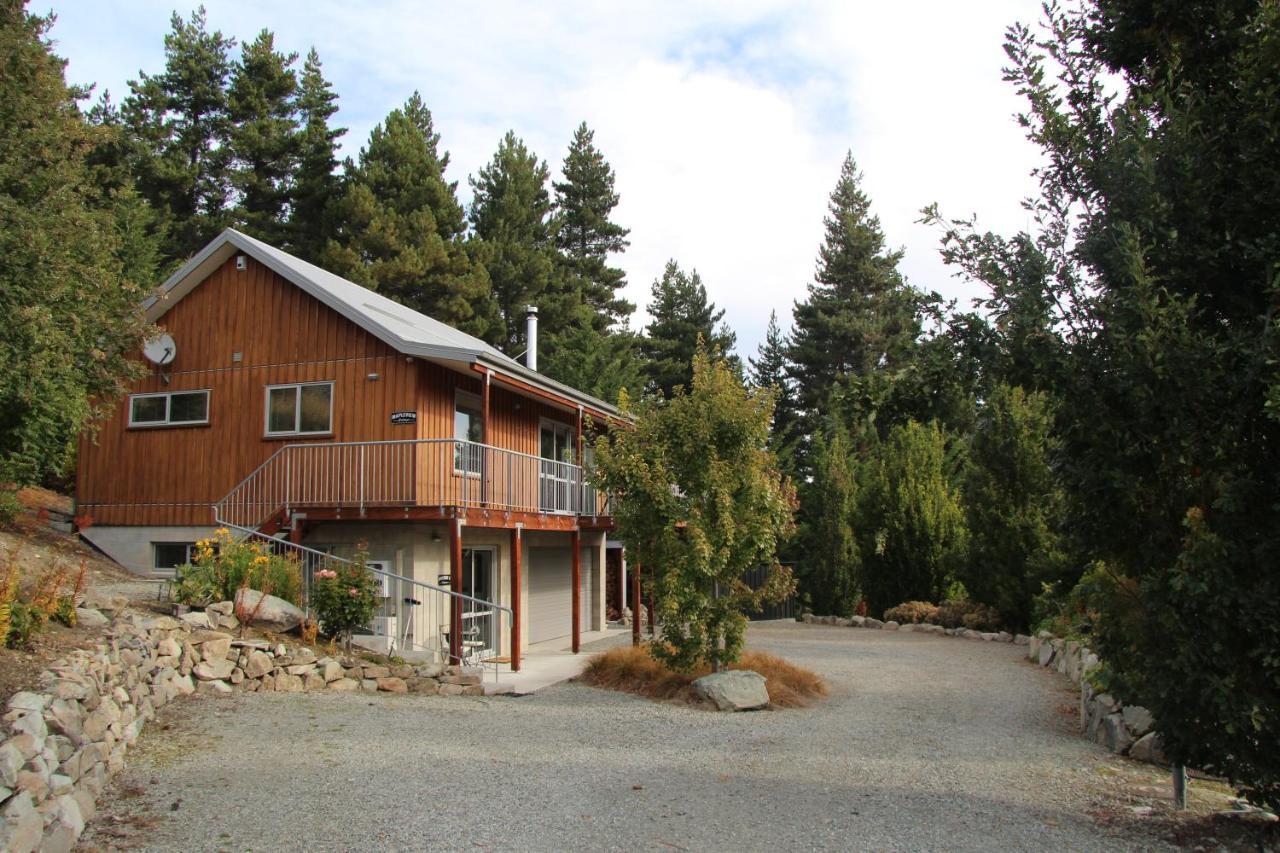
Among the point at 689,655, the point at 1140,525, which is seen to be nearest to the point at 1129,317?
the point at 1140,525

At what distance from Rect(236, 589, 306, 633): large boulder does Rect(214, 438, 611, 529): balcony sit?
2.62 metres

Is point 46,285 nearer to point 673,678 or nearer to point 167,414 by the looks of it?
point 167,414

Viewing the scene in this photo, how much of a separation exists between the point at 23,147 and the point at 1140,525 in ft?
47.8

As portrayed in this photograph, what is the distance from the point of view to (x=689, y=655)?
1256 cm

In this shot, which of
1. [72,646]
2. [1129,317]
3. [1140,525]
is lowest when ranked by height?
[72,646]

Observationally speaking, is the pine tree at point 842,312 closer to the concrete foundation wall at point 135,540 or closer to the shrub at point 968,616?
the shrub at point 968,616

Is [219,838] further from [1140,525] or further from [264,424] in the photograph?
[264,424]

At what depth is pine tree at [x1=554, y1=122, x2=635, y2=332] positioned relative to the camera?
44938 mm

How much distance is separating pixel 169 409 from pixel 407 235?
1745 centimetres

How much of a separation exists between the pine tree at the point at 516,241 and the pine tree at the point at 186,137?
32.4ft

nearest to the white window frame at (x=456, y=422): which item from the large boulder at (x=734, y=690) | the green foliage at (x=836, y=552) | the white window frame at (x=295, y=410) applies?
the white window frame at (x=295, y=410)

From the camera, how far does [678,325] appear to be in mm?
45594

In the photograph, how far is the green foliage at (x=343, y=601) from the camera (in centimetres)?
1224

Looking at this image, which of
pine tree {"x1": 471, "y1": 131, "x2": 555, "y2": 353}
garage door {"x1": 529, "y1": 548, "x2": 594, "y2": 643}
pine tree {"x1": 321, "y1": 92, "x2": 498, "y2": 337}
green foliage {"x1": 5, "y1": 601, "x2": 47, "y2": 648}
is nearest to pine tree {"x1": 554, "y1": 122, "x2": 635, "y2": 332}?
pine tree {"x1": 471, "y1": 131, "x2": 555, "y2": 353}
